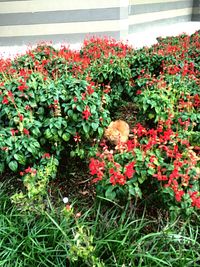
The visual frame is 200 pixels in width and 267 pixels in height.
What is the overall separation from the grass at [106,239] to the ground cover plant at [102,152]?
13 mm

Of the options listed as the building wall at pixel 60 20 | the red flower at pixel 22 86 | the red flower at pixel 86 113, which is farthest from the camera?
the building wall at pixel 60 20

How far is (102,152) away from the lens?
3373 millimetres

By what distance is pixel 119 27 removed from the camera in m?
8.42

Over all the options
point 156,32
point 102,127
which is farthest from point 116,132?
point 156,32

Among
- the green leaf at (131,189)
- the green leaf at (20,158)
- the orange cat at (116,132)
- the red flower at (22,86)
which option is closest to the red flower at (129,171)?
the green leaf at (131,189)

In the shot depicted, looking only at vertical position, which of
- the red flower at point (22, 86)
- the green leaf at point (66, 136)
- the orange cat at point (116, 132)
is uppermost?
the red flower at point (22, 86)

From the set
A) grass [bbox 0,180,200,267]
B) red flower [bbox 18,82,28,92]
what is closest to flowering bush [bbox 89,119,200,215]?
→ grass [bbox 0,180,200,267]

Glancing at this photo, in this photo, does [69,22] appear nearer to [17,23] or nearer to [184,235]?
[17,23]

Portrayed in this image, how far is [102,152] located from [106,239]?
127 cm

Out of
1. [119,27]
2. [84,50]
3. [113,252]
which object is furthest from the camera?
[119,27]

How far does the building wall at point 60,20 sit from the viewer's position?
820cm

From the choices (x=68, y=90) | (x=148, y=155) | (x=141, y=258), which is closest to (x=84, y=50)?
(x=68, y=90)

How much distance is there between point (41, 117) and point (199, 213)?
5.65 feet

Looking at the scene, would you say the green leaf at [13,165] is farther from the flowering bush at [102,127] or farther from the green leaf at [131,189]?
the green leaf at [131,189]
